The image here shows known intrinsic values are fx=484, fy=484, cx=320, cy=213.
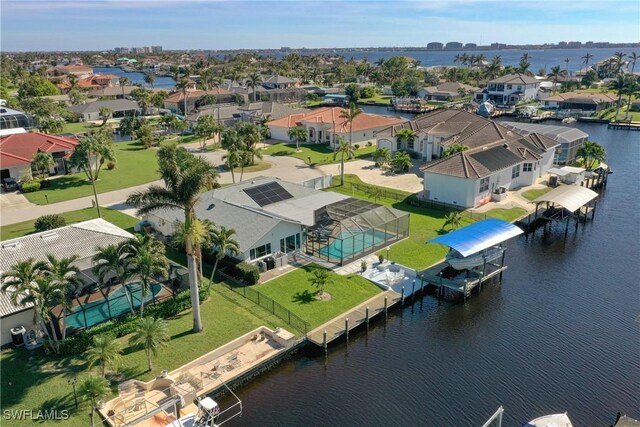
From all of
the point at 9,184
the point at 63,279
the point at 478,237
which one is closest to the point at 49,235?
the point at 63,279

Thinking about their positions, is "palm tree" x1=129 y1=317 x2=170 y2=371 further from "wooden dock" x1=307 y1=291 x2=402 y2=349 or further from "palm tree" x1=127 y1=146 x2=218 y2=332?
"wooden dock" x1=307 y1=291 x2=402 y2=349

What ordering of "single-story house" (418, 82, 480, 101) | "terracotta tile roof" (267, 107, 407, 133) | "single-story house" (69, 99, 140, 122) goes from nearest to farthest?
"terracotta tile roof" (267, 107, 407, 133) < "single-story house" (69, 99, 140, 122) < "single-story house" (418, 82, 480, 101)

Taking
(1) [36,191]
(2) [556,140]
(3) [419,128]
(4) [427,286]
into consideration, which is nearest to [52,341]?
(4) [427,286]

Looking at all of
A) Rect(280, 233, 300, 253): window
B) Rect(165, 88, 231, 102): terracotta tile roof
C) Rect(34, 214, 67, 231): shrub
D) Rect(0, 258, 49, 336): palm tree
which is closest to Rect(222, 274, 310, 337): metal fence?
Rect(280, 233, 300, 253): window

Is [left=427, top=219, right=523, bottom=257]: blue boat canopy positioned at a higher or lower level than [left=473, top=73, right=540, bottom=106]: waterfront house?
lower

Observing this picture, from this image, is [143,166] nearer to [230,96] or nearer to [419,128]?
[419,128]

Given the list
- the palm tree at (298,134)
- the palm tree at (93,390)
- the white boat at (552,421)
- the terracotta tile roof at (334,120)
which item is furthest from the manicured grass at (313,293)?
the terracotta tile roof at (334,120)
